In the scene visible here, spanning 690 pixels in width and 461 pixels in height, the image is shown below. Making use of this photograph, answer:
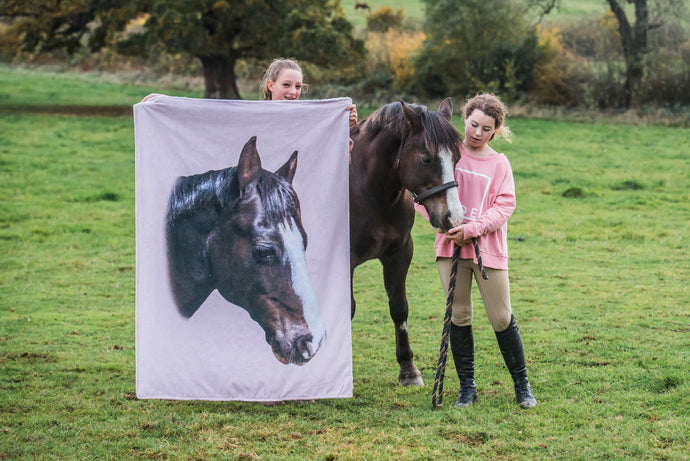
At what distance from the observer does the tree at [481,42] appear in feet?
90.7

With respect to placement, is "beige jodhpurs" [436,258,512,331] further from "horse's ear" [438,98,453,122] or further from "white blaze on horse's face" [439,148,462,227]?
"horse's ear" [438,98,453,122]

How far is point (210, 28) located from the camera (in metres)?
23.5

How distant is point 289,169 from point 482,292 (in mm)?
1549

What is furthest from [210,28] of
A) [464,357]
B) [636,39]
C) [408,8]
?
[408,8]

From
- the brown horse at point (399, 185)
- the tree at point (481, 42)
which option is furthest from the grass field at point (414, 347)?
the tree at point (481, 42)

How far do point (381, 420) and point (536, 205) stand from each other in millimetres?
9888

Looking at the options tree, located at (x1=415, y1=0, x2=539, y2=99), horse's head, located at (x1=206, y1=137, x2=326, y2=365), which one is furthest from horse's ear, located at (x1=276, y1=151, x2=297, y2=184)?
tree, located at (x1=415, y1=0, x2=539, y2=99)

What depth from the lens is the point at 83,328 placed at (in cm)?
721

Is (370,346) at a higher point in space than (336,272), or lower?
lower

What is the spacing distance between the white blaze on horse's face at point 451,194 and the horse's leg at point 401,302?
119cm

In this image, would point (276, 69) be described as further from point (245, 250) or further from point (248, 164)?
point (245, 250)

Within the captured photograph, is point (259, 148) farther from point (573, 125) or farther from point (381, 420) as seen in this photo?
point (573, 125)

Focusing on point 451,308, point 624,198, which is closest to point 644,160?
point 624,198

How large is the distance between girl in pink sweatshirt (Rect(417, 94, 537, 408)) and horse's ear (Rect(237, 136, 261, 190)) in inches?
46.1
